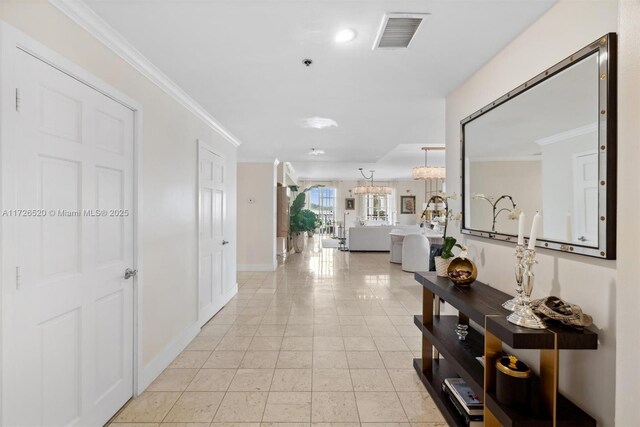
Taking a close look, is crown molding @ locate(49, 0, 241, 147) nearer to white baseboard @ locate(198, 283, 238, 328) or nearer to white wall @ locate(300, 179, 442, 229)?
white baseboard @ locate(198, 283, 238, 328)

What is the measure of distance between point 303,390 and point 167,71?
2.72 meters

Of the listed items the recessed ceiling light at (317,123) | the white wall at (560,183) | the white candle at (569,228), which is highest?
the recessed ceiling light at (317,123)

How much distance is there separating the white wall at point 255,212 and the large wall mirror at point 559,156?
501 cm

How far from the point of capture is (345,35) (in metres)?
1.95

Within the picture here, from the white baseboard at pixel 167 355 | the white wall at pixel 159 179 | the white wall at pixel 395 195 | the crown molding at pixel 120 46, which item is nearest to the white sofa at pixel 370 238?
Answer: the white wall at pixel 395 195

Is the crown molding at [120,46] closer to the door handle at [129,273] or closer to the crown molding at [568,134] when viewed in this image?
the door handle at [129,273]

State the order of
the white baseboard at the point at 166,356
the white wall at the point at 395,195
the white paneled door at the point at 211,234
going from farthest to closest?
1. the white wall at the point at 395,195
2. the white paneled door at the point at 211,234
3. the white baseboard at the point at 166,356

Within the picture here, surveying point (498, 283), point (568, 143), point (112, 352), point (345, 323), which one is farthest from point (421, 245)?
point (112, 352)

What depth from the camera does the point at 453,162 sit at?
279cm

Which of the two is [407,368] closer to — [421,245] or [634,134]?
[634,134]

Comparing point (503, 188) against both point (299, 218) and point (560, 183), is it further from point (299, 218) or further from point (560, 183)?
point (299, 218)

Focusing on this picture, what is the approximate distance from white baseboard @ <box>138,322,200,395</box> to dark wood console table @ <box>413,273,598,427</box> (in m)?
2.16

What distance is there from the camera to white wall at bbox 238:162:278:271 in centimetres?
672

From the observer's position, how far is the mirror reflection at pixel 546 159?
54.1 inches
